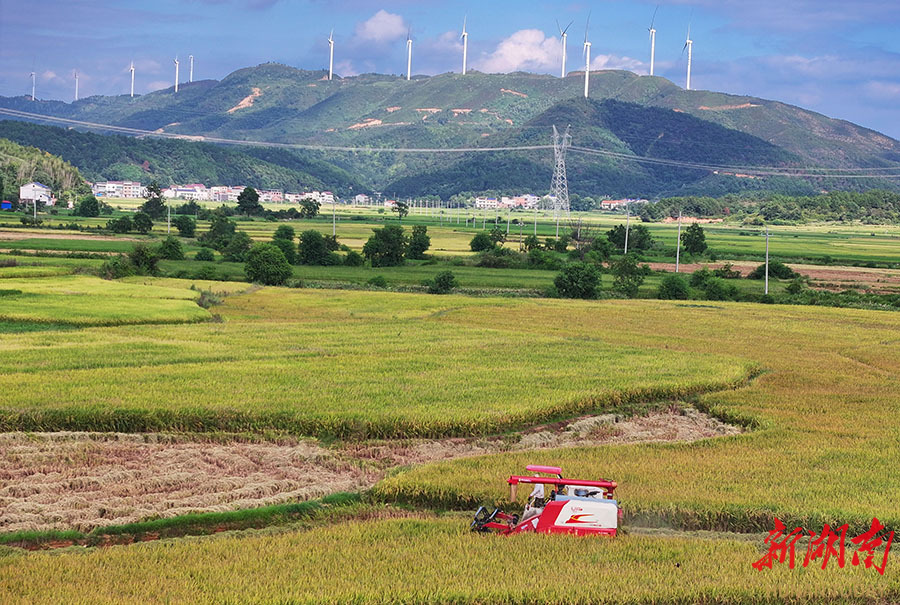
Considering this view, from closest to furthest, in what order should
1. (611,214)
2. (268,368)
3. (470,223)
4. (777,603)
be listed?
(777,603), (268,368), (470,223), (611,214)

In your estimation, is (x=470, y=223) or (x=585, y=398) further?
(x=470, y=223)

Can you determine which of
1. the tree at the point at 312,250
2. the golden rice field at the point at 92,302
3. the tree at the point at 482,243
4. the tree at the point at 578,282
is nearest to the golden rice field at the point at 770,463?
the golden rice field at the point at 92,302

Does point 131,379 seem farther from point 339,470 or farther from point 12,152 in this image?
point 12,152

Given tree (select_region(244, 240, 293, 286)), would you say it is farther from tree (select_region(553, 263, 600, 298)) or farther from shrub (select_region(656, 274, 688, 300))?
shrub (select_region(656, 274, 688, 300))

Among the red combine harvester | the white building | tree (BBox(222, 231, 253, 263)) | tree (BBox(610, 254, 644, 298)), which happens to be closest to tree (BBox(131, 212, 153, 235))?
tree (BBox(222, 231, 253, 263))

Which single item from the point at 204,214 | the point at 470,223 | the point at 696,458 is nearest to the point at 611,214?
the point at 470,223

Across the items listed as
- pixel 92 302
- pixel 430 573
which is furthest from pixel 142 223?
pixel 430 573
